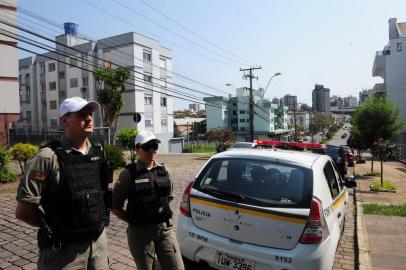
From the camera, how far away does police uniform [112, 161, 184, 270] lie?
327cm

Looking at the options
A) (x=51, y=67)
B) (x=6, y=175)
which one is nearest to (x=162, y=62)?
(x=51, y=67)

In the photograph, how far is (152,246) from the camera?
3371 millimetres

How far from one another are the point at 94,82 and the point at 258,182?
39029 millimetres

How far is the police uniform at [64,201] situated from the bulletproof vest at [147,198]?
0.71 m

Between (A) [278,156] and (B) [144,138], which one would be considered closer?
(B) [144,138]

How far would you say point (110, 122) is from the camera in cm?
3625

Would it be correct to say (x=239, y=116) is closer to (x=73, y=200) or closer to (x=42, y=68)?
(x=42, y=68)

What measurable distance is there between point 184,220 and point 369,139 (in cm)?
2147

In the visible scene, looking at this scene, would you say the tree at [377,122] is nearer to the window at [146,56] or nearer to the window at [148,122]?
the window at [148,122]

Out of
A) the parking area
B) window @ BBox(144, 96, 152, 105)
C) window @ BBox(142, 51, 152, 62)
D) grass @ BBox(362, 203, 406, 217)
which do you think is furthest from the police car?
window @ BBox(142, 51, 152, 62)

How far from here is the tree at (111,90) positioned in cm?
3466

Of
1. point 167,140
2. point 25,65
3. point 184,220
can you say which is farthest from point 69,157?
point 25,65

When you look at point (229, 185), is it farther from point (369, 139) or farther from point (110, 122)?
point (110, 122)

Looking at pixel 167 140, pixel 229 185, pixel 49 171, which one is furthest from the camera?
pixel 167 140
